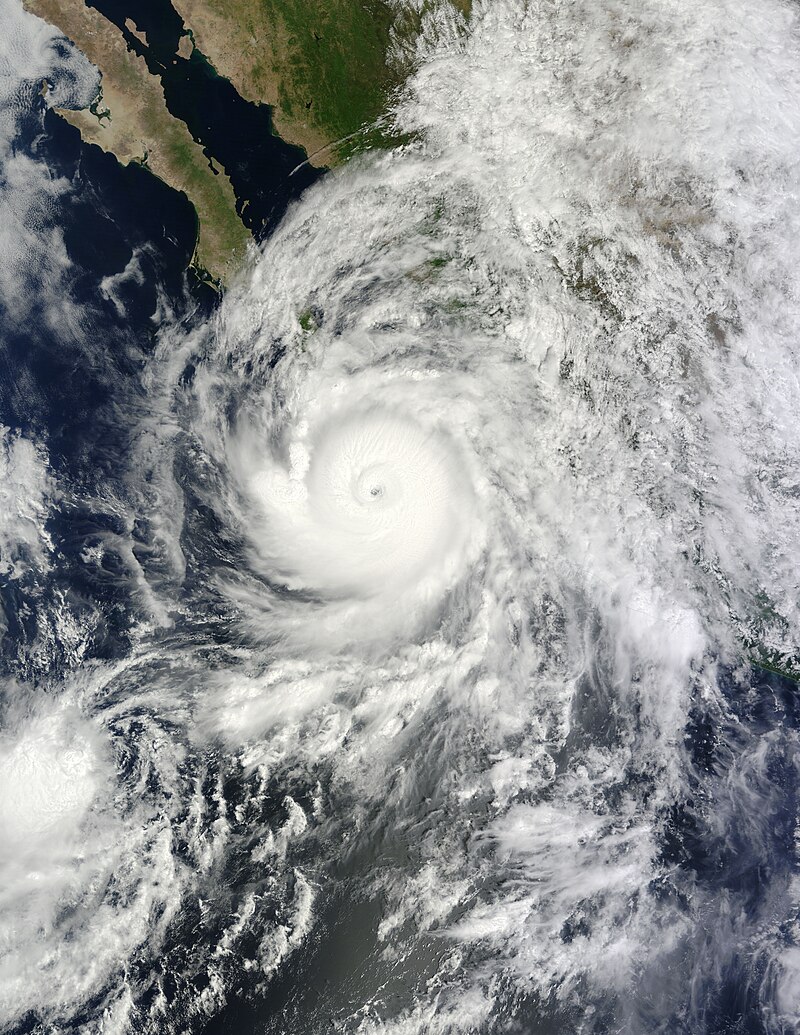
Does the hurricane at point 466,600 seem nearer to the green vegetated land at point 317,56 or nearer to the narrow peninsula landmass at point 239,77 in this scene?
the green vegetated land at point 317,56

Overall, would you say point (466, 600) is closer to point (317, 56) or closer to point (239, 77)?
point (317, 56)

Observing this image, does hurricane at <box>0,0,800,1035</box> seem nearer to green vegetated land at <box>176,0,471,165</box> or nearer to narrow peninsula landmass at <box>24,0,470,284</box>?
green vegetated land at <box>176,0,471,165</box>

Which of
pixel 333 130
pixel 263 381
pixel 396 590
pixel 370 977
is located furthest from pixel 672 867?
pixel 333 130

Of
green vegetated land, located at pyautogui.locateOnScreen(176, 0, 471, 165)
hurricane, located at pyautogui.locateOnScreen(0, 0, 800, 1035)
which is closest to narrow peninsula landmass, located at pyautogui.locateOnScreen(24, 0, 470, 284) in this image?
green vegetated land, located at pyautogui.locateOnScreen(176, 0, 471, 165)

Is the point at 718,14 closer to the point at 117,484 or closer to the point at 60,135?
the point at 60,135

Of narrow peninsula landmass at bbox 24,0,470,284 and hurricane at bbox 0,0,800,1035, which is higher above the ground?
narrow peninsula landmass at bbox 24,0,470,284

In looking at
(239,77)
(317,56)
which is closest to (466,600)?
(317,56)

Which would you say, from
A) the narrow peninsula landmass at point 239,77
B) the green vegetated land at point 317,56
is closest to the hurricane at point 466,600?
the green vegetated land at point 317,56
